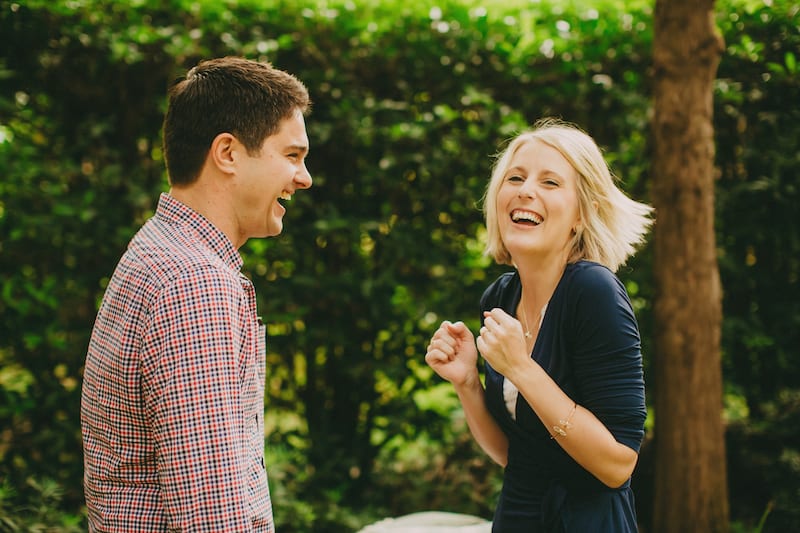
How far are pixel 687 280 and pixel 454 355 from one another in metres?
1.88

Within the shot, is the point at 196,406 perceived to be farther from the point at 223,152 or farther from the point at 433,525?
the point at 433,525

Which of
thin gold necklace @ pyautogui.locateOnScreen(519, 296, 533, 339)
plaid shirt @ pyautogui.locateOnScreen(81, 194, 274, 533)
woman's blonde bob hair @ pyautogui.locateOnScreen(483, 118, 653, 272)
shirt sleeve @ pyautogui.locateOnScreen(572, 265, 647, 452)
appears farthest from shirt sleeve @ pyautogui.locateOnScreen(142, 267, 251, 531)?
woman's blonde bob hair @ pyautogui.locateOnScreen(483, 118, 653, 272)

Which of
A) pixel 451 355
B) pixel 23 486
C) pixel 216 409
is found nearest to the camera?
pixel 216 409

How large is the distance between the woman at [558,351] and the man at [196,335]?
707mm

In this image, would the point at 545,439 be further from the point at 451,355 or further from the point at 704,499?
the point at 704,499

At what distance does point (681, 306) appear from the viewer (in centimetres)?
359

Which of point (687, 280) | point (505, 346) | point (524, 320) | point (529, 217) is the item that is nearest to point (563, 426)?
point (505, 346)

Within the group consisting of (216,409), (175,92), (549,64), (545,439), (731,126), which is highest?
(549,64)

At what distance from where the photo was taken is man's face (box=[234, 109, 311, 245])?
183 cm

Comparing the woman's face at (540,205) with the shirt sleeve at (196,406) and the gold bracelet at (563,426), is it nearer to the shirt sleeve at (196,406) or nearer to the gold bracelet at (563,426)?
the gold bracelet at (563,426)

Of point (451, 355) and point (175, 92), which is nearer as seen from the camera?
point (175, 92)

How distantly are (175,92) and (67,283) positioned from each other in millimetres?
2654

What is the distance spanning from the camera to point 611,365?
1826 millimetres

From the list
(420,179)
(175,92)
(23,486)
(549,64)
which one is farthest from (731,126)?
(23,486)
